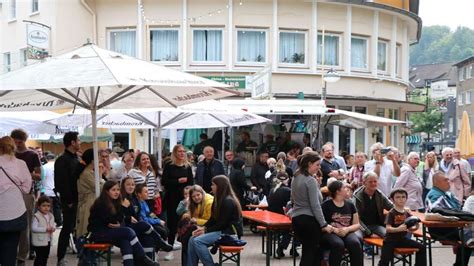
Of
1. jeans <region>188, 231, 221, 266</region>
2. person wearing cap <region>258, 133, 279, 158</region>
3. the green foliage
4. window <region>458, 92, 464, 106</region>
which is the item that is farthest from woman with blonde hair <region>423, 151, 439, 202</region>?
the green foliage

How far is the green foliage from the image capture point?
141625 millimetres

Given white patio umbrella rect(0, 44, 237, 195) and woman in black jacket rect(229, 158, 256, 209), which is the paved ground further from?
white patio umbrella rect(0, 44, 237, 195)

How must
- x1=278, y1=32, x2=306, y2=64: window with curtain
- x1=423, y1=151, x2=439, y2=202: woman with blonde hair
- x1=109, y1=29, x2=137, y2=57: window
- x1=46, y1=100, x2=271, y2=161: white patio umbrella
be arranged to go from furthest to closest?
1. x1=278, y1=32, x2=306, y2=64: window with curtain
2. x1=109, y1=29, x2=137, y2=57: window
3. x1=423, y1=151, x2=439, y2=202: woman with blonde hair
4. x1=46, y1=100, x2=271, y2=161: white patio umbrella

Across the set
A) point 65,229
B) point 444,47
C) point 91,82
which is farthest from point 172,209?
point 444,47

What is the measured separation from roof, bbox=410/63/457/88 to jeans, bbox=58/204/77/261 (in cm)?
9980

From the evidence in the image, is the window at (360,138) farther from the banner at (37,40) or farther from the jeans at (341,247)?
the jeans at (341,247)

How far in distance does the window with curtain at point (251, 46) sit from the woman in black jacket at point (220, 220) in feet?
60.6

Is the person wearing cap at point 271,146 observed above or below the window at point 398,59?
below

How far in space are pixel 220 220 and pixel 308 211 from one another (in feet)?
4.02

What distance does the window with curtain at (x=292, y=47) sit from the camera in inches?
1111

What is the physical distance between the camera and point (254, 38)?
27938 millimetres

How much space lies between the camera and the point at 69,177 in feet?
34.4

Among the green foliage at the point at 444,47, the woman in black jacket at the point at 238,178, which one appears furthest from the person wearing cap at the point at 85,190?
the green foliage at the point at 444,47

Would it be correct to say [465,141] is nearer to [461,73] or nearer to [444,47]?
[461,73]
